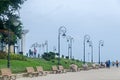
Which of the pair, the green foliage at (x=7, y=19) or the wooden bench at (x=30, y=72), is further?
the green foliage at (x=7, y=19)

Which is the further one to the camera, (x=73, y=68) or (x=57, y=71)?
(x=73, y=68)

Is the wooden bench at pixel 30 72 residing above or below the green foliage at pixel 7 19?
below

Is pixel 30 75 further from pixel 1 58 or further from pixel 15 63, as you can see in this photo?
pixel 1 58

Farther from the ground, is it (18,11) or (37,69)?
(18,11)

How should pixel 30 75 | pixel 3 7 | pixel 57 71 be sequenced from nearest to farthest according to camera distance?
pixel 30 75 < pixel 57 71 < pixel 3 7

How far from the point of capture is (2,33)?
62.5 m

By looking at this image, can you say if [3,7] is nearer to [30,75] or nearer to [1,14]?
[1,14]

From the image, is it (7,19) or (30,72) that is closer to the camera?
(30,72)

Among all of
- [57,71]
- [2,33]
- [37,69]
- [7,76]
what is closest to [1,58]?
[2,33]

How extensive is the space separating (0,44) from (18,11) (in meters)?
9.26

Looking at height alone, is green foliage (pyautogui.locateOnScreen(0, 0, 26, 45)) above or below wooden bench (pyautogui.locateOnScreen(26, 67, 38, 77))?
above

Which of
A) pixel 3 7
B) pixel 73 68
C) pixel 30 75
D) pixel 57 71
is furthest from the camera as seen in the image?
pixel 73 68

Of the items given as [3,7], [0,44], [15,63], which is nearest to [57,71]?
[15,63]

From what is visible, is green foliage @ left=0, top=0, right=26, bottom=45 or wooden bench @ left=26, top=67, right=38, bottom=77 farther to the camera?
green foliage @ left=0, top=0, right=26, bottom=45
